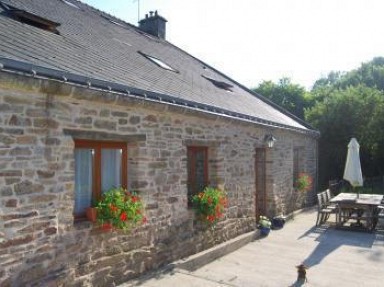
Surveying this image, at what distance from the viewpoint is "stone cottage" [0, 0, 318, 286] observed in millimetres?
4438

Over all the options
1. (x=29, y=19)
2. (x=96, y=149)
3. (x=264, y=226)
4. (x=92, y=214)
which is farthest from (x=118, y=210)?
(x=264, y=226)

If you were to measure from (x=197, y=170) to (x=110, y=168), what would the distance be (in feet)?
8.86

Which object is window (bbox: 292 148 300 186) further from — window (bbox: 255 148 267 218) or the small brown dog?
the small brown dog

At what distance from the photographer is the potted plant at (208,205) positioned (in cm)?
760

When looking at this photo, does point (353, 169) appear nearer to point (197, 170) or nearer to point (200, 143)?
point (197, 170)

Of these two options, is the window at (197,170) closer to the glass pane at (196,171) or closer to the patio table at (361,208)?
the glass pane at (196,171)

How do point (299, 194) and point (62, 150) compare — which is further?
point (299, 194)

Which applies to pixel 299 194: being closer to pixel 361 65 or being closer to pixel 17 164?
pixel 17 164

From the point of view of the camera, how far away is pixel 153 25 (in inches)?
554

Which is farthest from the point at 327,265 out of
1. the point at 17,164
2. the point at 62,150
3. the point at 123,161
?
the point at 17,164

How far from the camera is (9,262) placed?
169 inches

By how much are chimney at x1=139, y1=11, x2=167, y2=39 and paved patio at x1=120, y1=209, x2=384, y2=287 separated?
8.21 metres

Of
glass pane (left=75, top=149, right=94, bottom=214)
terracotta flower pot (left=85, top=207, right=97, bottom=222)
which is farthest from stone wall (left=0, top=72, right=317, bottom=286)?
glass pane (left=75, top=149, right=94, bottom=214)

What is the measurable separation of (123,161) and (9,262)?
92.7 inches
